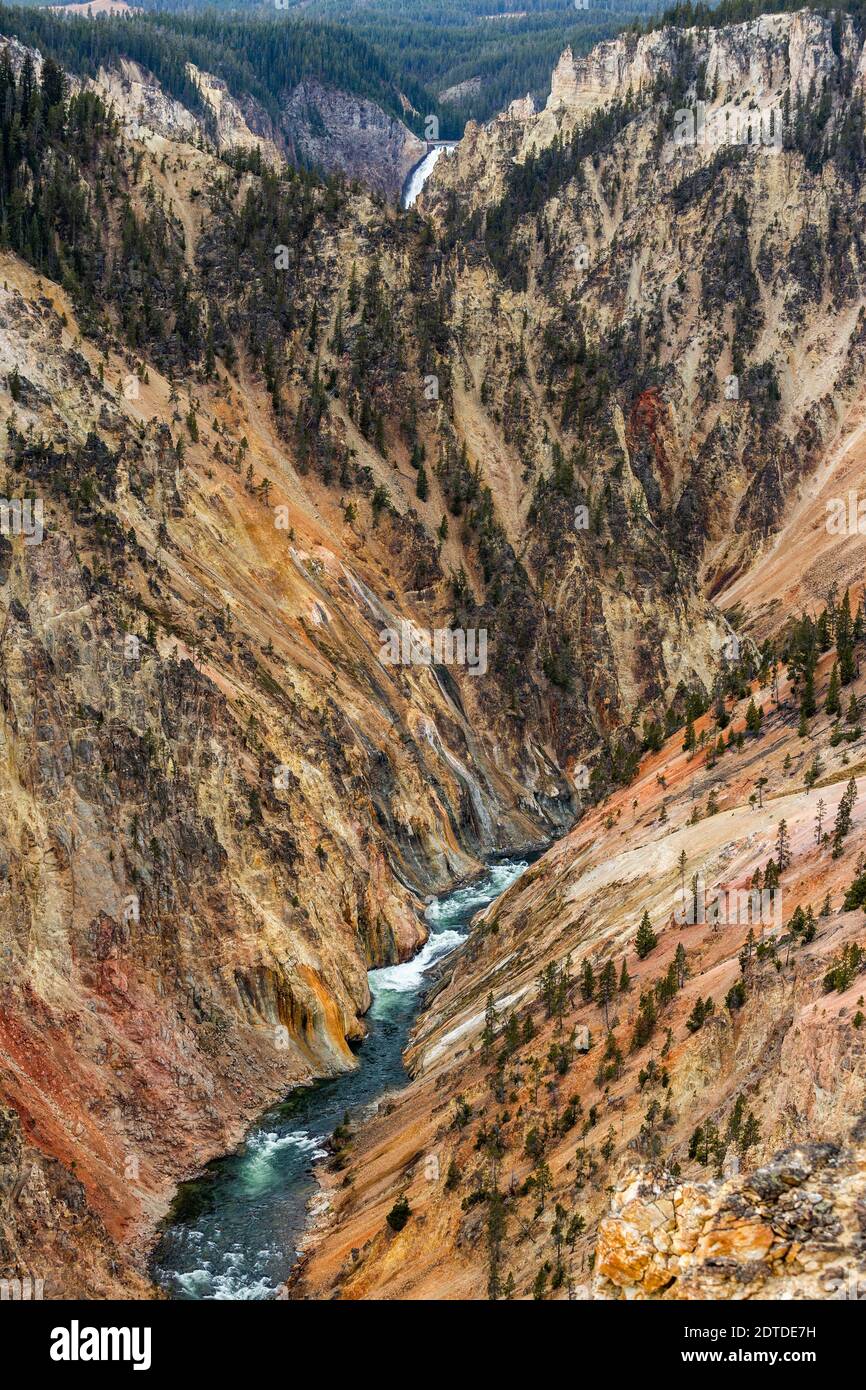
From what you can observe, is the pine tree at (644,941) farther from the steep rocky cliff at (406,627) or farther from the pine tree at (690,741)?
the pine tree at (690,741)

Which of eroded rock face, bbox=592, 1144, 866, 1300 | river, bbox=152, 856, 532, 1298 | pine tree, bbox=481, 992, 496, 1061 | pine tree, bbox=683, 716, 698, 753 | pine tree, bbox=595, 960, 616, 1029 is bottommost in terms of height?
river, bbox=152, 856, 532, 1298

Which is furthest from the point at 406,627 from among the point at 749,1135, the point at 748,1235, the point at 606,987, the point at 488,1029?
the point at 748,1235

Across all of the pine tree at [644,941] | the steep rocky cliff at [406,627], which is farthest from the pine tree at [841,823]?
the pine tree at [644,941]

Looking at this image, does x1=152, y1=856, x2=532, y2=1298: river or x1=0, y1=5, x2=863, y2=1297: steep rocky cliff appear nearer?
x1=152, y1=856, x2=532, y2=1298: river

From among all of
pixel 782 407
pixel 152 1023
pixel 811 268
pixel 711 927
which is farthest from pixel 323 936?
pixel 811 268

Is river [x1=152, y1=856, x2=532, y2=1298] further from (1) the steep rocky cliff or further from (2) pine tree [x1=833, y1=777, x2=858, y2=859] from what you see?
(2) pine tree [x1=833, y1=777, x2=858, y2=859]

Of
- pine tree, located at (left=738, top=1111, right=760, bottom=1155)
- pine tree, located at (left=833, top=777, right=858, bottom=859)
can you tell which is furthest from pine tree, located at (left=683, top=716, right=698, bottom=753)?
pine tree, located at (left=738, top=1111, right=760, bottom=1155)

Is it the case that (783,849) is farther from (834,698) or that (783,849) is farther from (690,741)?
(690,741)

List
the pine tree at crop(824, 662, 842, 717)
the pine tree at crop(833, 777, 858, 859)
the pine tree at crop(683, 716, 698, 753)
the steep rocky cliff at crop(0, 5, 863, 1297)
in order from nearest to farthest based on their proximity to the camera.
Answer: the steep rocky cliff at crop(0, 5, 863, 1297) < the pine tree at crop(833, 777, 858, 859) < the pine tree at crop(824, 662, 842, 717) < the pine tree at crop(683, 716, 698, 753)
